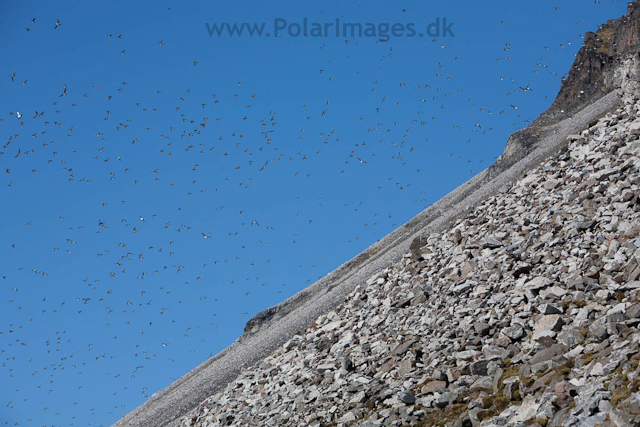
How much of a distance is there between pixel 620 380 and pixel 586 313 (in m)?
5.08

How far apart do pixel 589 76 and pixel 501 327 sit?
79950 millimetres

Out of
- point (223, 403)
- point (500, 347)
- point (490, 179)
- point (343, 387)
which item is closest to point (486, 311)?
point (500, 347)

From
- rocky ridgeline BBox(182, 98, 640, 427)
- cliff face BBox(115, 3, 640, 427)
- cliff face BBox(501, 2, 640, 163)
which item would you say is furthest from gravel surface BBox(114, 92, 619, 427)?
rocky ridgeline BBox(182, 98, 640, 427)

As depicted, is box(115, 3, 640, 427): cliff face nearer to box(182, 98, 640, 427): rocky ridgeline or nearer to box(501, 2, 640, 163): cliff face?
box(182, 98, 640, 427): rocky ridgeline

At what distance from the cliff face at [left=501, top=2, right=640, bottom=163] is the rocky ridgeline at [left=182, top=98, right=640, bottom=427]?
2276 cm

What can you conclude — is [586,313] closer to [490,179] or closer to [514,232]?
[514,232]

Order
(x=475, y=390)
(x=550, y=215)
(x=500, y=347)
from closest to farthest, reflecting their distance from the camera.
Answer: (x=475, y=390) → (x=500, y=347) → (x=550, y=215)

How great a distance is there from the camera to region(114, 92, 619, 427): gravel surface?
1405 inches

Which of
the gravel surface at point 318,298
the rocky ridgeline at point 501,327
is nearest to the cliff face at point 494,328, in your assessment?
the rocky ridgeline at point 501,327

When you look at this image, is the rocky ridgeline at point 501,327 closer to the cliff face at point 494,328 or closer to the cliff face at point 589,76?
the cliff face at point 494,328

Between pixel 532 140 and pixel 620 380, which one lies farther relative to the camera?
pixel 532 140

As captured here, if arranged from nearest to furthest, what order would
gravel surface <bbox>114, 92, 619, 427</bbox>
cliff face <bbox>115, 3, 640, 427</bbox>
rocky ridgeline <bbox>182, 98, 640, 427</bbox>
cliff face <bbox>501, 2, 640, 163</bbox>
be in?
rocky ridgeline <bbox>182, 98, 640, 427</bbox> → cliff face <bbox>115, 3, 640, 427</bbox> → gravel surface <bbox>114, 92, 619, 427</bbox> → cliff face <bbox>501, 2, 640, 163</bbox>

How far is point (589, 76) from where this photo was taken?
90938 millimetres

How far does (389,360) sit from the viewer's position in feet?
77.5
